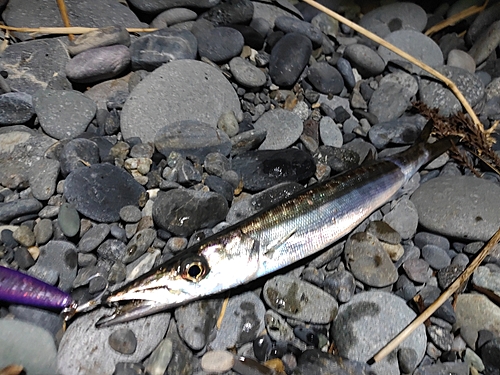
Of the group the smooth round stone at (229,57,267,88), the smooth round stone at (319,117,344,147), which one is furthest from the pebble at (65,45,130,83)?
the smooth round stone at (319,117,344,147)

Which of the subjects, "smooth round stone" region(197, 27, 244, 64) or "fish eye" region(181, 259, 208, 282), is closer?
"fish eye" region(181, 259, 208, 282)

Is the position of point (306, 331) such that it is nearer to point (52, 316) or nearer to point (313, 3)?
point (52, 316)

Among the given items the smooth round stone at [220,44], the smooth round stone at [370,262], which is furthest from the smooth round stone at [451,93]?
the smooth round stone at [220,44]

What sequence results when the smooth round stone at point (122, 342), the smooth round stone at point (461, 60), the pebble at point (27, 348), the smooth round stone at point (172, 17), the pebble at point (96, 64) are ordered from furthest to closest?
the smooth round stone at point (461, 60)
the smooth round stone at point (172, 17)
the pebble at point (96, 64)
the smooth round stone at point (122, 342)
the pebble at point (27, 348)

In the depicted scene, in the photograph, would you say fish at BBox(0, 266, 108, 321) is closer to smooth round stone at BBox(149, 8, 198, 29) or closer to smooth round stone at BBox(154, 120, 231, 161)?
smooth round stone at BBox(154, 120, 231, 161)

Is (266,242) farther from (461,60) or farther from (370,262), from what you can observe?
(461,60)

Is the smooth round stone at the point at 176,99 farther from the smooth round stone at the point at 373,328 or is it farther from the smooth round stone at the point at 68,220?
the smooth round stone at the point at 373,328

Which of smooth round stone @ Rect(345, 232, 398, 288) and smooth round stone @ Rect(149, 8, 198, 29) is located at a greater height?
smooth round stone @ Rect(149, 8, 198, 29)
